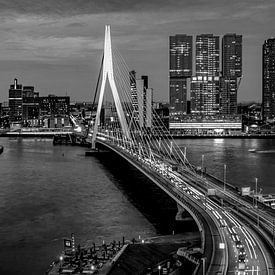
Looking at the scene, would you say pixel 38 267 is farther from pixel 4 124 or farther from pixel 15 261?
pixel 4 124

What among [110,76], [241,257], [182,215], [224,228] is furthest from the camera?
[110,76]

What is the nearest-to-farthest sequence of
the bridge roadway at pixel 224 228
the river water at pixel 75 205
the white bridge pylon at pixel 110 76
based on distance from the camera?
the bridge roadway at pixel 224 228 < the river water at pixel 75 205 < the white bridge pylon at pixel 110 76

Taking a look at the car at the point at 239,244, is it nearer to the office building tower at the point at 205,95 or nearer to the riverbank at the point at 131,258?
the riverbank at the point at 131,258

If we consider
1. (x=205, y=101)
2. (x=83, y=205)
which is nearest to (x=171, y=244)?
(x=83, y=205)

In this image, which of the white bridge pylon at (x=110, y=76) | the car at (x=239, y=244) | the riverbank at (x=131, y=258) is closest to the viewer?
the riverbank at (x=131, y=258)

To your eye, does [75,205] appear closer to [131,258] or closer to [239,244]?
[131,258]

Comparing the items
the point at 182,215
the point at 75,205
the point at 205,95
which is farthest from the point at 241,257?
the point at 205,95

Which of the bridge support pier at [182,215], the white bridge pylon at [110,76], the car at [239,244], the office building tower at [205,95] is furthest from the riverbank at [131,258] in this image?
the office building tower at [205,95]

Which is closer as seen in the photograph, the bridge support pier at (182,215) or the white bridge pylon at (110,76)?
the bridge support pier at (182,215)
